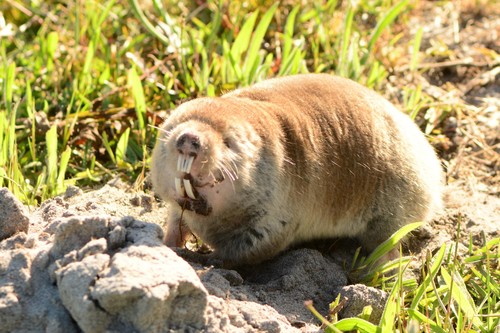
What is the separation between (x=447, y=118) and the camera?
4992 millimetres

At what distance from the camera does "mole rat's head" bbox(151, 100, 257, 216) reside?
9.76ft

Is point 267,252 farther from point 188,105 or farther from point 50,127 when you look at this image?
point 50,127

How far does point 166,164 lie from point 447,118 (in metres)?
2.37

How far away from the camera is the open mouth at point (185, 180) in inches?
117

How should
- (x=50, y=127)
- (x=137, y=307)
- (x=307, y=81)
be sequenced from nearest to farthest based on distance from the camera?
(x=137, y=307) → (x=307, y=81) → (x=50, y=127)

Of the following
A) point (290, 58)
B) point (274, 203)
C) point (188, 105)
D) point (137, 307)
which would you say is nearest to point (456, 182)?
point (290, 58)

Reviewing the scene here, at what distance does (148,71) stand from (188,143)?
2.09 m

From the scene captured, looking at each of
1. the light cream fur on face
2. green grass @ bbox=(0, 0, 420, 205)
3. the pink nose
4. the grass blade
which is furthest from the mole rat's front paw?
the grass blade

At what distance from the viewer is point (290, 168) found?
3424 millimetres

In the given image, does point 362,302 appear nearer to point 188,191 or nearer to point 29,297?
point 188,191

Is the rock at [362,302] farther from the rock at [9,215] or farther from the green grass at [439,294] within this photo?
the rock at [9,215]

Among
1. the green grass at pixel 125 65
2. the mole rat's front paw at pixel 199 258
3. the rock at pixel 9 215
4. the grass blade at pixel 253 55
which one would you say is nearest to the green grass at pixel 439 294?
the mole rat's front paw at pixel 199 258

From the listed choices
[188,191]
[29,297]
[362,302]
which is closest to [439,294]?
[362,302]

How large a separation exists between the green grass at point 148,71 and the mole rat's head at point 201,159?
0.74 m
